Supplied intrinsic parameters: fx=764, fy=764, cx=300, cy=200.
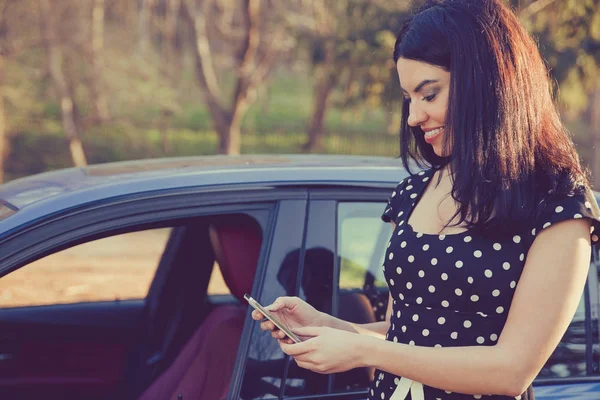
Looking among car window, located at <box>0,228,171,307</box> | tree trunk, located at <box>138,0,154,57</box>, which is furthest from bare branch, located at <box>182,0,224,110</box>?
tree trunk, located at <box>138,0,154,57</box>

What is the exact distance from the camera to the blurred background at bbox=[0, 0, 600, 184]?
9.31m

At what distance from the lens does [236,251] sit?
2436 millimetres

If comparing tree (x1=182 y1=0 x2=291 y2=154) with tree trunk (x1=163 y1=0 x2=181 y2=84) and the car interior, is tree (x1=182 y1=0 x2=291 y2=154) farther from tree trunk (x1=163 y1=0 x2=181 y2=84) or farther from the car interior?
the car interior

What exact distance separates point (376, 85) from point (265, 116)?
1235 cm

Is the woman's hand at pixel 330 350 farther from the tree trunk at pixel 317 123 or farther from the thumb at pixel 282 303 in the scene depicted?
the tree trunk at pixel 317 123

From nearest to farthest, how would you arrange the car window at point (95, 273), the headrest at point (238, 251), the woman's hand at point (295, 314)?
the woman's hand at point (295, 314)
the headrest at point (238, 251)
the car window at point (95, 273)

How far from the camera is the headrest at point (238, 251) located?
7.84 feet

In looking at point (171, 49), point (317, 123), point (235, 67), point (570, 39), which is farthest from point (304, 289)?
point (171, 49)

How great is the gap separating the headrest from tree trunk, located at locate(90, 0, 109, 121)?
11629mm

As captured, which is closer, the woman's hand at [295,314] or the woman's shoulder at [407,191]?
the woman's hand at [295,314]

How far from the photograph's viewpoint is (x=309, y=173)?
7.44 ft

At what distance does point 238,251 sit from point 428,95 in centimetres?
99

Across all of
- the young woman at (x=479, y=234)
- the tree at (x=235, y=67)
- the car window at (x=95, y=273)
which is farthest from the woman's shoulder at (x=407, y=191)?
the tree at (x=235, y=67)

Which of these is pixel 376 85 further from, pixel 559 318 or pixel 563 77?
pixel 559 318
